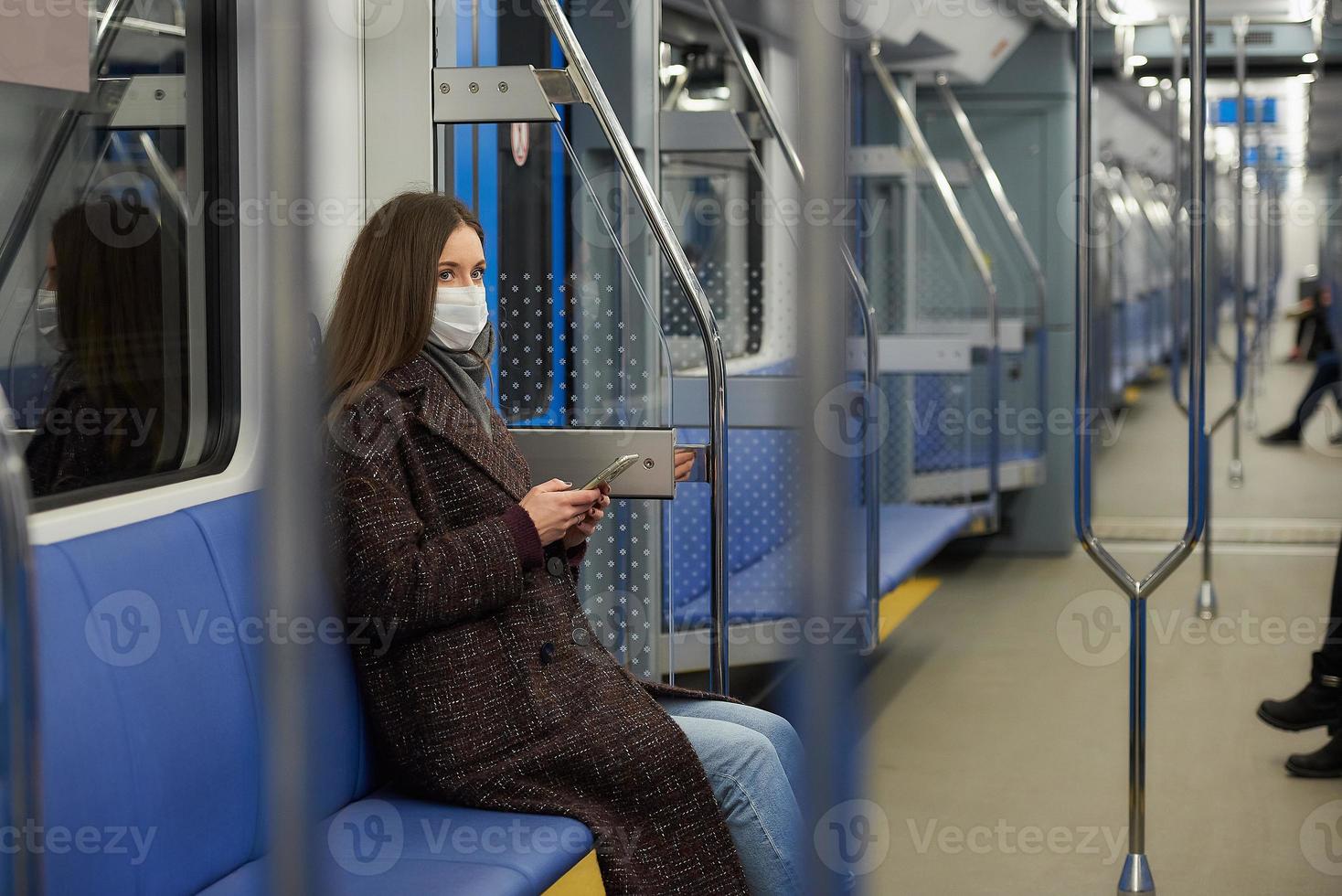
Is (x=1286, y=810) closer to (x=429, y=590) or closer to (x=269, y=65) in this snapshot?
(x=429, y=590)

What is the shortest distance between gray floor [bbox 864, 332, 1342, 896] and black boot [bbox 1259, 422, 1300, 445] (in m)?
3.97

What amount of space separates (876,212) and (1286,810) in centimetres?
325

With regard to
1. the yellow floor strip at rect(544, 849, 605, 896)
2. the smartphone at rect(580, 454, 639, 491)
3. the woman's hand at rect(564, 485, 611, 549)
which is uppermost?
the smartphone at rect(580, 454, 639, 491)

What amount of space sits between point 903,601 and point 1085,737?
4.56ft

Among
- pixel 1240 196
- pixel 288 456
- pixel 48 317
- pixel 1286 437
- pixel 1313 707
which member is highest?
pixel 1240 196

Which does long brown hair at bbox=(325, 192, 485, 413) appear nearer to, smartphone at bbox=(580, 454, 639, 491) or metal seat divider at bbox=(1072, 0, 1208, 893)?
smartphone at bbox=(580, 454, 639, 491)

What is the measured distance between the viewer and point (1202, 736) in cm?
398

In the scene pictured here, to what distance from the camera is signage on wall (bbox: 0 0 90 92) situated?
6.08ft

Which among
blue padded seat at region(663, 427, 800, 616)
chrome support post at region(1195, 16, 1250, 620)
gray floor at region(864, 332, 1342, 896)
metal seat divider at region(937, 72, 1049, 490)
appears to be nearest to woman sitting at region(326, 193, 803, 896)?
gray floor at region(864, 332, 1342, 896)

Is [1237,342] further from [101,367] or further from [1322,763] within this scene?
[101,367]

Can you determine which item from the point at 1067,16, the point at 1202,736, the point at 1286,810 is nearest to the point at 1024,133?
the point at 1067,16

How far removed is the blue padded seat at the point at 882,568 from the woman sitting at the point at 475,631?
118cm

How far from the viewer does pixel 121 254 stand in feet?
7.11

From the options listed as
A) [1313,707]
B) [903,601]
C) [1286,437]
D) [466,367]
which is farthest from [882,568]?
[1286,437]
